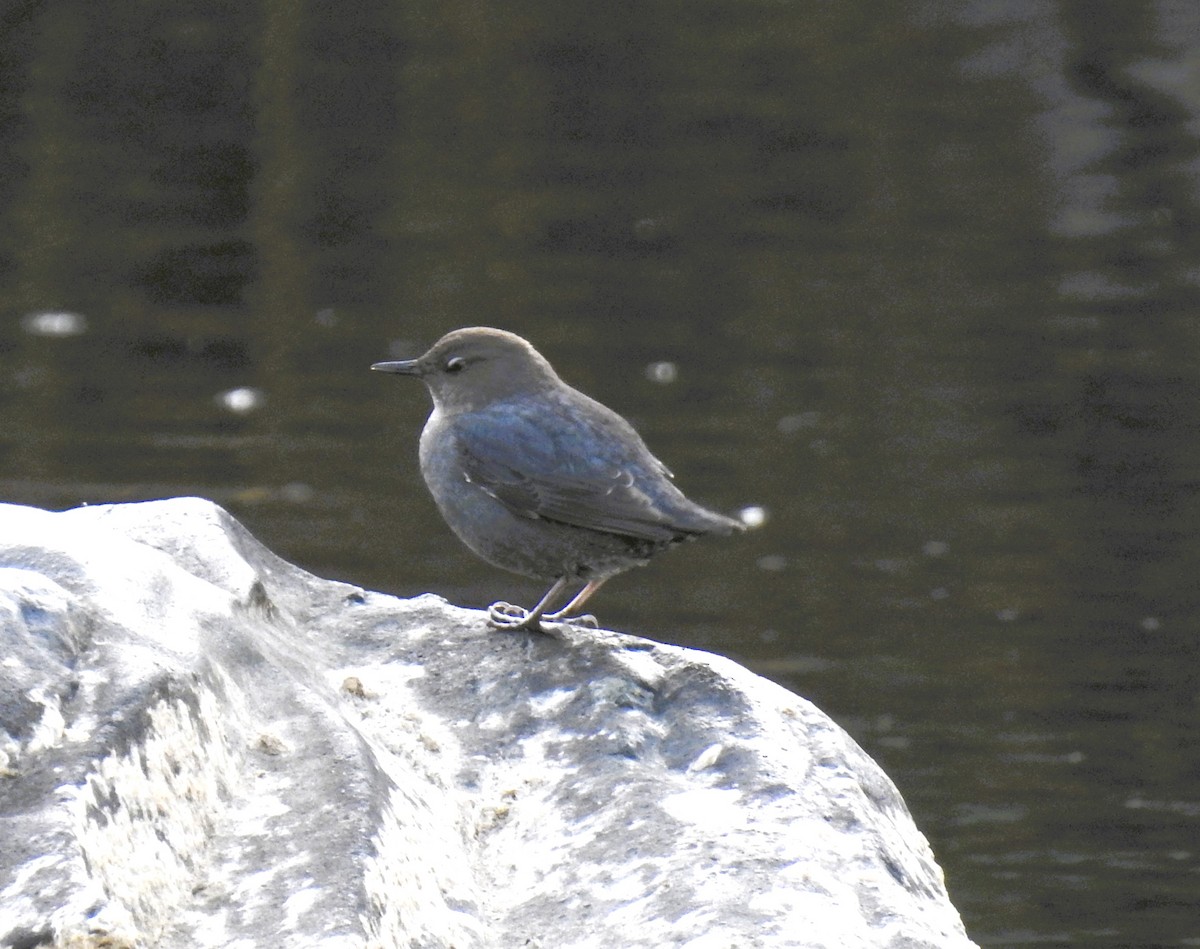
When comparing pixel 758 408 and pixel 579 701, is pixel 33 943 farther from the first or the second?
pixel 758 408

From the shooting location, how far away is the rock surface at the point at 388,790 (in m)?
2.94

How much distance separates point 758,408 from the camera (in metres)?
15.5

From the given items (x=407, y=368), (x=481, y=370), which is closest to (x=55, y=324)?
(x=407, y=368)

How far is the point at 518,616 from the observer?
480cm

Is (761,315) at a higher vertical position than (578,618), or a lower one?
lower

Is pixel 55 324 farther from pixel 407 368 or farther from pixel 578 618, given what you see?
pixel 578 618

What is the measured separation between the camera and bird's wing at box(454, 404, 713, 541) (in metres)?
4.83

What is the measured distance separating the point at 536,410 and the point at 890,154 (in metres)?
17.6

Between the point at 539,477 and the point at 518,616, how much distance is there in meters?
0.37

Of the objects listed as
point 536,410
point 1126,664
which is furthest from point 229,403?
point 536,410

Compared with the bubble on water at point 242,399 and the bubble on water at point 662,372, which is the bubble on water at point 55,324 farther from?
the bubble on water at point 662,372

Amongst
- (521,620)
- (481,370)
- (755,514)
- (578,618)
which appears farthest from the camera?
(755,514)

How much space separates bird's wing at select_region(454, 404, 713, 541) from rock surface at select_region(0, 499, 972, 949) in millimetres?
572

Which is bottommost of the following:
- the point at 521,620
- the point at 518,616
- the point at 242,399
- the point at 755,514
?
the point at 755,514
